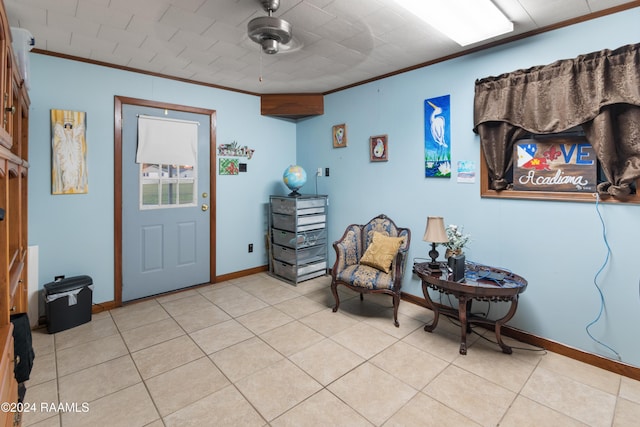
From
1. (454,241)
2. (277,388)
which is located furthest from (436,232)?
(277,388)

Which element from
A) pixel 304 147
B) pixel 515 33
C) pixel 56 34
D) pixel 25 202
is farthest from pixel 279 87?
pixel 25 202

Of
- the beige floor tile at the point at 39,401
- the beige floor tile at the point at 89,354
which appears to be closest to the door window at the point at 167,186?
the beige floor tile at the point at 89,354

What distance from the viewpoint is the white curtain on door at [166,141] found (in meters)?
3.34

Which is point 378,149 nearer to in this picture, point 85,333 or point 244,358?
point 244,358

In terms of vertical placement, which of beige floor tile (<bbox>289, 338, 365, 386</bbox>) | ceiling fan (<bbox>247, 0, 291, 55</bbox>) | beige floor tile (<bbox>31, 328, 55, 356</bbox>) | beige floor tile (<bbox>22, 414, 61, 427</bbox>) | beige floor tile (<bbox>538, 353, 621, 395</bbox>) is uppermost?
ceiling fan (<bbox>247, 0, 291, 55</bbox>)

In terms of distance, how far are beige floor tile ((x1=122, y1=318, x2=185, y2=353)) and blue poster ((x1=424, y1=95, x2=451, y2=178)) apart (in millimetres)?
2822

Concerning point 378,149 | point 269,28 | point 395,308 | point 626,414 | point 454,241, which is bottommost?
point 626,414

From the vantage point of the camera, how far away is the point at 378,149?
11.7 feet

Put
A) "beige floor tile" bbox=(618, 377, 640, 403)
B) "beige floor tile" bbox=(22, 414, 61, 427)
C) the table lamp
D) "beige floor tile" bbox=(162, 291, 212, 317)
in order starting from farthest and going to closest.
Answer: "beige floor tile" bbox=(162, 291, 212, 317) → the table lamp → "beige floor tile" bbox=(618, 377, 640, 403) → "beige floor tile" bbox=(22, 414, 61, 427)

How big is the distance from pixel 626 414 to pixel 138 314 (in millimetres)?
3803

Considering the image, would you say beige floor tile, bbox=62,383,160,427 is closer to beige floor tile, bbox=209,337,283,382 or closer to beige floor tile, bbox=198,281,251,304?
beige floor tile, bbox=209,337,283,382

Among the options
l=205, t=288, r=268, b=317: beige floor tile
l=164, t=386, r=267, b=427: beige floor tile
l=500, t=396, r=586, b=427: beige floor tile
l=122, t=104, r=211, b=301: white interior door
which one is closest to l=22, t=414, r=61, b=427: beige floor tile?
l=164, t=386, r=267, b=427: beige floor tile

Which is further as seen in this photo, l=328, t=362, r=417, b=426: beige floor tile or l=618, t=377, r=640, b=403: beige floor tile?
l=618, t=377, r=640, b=403: beige floor tile

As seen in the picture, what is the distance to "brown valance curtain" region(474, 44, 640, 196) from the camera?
78.6 inches
